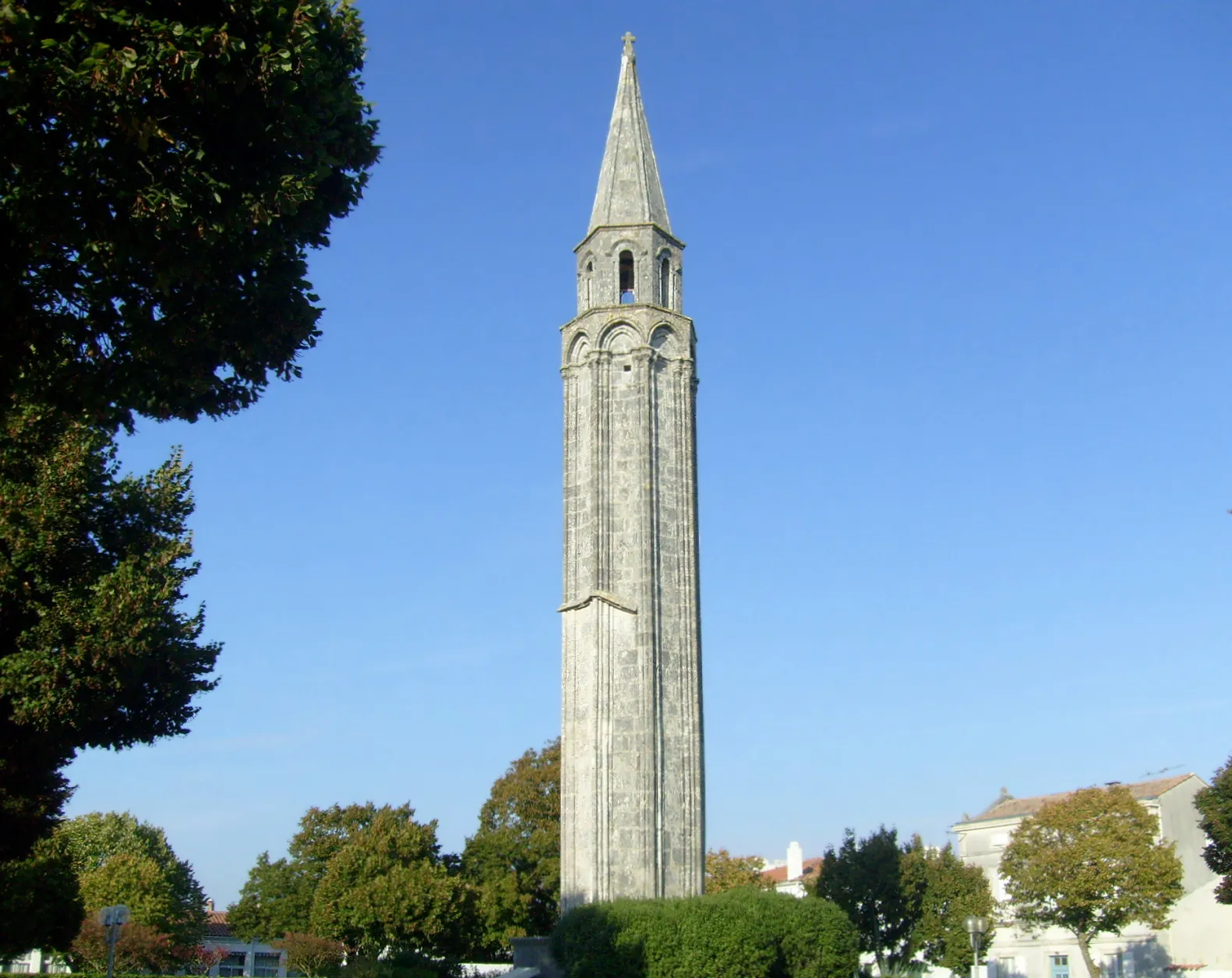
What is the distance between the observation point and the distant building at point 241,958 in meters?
59.5

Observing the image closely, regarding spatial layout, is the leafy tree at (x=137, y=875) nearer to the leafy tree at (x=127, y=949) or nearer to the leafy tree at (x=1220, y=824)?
the leafy tree at (x=127, y=949)

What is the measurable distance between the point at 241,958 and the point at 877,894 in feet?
124

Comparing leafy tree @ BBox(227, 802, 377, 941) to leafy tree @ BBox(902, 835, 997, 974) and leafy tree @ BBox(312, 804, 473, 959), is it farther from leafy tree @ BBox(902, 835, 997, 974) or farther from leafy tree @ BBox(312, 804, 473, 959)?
leafy tree @ BBox(902, 835, 997, 974)

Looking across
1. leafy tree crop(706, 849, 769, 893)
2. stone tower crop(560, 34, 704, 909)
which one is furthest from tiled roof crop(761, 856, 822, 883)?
stone tower crop(560, 34, 704, 909)

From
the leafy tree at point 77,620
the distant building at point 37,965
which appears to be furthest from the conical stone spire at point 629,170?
the distant building at point 37,965

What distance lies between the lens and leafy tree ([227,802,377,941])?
47.7m

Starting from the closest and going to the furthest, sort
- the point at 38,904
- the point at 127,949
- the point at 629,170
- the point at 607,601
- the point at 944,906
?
the point at 38,904 < the point at 607,601 < the point at 629,170 < the point at 944,906 < the point at 127,949

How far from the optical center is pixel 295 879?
49938mm

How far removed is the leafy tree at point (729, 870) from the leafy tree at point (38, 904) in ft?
104

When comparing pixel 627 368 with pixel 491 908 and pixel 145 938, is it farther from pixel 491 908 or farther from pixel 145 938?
pixel 145 938

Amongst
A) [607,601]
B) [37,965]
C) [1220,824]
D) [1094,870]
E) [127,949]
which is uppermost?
[607,601]

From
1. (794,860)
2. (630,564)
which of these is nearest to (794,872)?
(794,860)

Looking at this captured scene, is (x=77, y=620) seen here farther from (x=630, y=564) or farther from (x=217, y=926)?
(x=217, y=926)

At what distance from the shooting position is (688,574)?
29.9 meters
